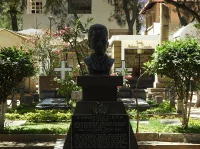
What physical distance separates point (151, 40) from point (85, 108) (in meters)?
24.9

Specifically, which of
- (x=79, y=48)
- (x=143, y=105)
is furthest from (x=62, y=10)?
(x=143, y=105)

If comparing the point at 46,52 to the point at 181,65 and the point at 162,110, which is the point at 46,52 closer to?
the point at 162,110

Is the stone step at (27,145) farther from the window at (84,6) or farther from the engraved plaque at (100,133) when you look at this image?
the window at (84,6)

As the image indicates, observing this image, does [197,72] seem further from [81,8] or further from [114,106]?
[81,8]

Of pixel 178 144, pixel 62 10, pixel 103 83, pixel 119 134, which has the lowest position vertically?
pixel 178 144

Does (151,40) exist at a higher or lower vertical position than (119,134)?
higher

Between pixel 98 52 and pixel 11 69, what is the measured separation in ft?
13.5

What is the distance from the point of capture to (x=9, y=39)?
29.0m

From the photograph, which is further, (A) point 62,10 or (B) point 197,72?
(A) point 62,10

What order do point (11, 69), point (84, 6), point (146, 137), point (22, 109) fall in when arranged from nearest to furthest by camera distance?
1. point (146, 137)
2. point (11, 69)
3. point (22, 109)
4. point (84, 6)

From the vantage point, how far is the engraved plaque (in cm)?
764

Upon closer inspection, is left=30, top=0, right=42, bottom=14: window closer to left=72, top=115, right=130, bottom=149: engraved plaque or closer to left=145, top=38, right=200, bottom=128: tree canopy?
left=145, top=38, right=200, bottom=128: tree canopy

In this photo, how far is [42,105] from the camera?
57.2 feet

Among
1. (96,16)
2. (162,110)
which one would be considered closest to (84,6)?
(96,16)
